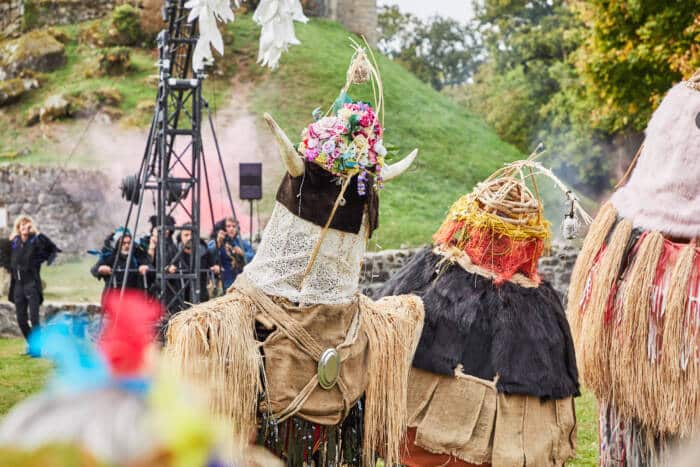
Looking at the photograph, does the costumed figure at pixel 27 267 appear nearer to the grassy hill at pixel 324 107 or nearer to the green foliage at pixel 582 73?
the grassy hill at pixel 324 107

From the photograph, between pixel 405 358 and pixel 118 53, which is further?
pixel 118 53

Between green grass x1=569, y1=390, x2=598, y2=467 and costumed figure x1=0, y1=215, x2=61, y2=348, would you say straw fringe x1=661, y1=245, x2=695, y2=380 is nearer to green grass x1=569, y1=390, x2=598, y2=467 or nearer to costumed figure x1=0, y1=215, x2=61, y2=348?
green grass x1=569, y1=390, x2=598, y2=467

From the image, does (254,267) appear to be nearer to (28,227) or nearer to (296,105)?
(28,227)

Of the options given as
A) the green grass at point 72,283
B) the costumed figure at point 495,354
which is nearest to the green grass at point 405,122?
the green grass at point 72,283

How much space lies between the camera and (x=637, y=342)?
13.3 ft

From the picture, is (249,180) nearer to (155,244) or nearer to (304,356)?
(155,244)

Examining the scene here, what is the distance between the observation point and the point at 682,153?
161 inches

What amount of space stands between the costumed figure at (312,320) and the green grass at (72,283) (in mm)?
9499

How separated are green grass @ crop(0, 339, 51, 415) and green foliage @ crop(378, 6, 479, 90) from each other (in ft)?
118

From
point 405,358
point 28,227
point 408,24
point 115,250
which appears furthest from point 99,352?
point 408,24

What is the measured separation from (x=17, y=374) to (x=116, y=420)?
8325mm

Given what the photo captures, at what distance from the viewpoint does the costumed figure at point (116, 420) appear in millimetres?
919

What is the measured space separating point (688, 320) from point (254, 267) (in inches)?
73.5

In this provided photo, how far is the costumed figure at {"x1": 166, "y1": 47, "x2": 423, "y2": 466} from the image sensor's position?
3285mm
